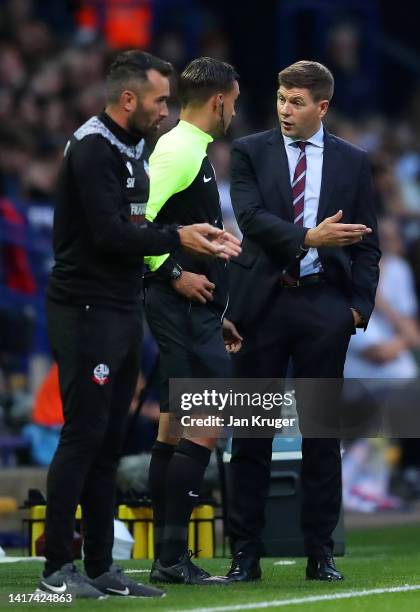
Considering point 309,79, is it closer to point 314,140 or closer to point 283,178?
point 314,140

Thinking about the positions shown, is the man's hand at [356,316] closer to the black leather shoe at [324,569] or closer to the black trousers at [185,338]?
the black trousers at [185,338]

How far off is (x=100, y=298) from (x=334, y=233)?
113 cm

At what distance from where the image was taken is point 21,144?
14164 millimetres

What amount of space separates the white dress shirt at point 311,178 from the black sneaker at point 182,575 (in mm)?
1354

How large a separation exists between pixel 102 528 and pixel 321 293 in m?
1.49

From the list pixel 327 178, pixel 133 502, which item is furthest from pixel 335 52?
pixel 327 178

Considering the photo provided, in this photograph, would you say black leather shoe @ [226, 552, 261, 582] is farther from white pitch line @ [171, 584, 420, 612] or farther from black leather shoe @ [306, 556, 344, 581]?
white pitch line @ [171, 584, 420, 612]

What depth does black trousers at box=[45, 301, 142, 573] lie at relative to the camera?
21.6 ft

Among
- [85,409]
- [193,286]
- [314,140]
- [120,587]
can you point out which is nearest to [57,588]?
[120,587]

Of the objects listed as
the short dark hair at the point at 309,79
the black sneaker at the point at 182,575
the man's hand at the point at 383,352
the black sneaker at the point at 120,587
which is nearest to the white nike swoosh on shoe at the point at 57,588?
the black sneaker at the point at 120,587

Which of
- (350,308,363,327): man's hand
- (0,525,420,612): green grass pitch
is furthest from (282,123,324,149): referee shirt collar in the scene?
(0,525,420,612): green grass pitch

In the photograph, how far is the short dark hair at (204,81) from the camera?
7.39m

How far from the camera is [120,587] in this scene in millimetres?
6758

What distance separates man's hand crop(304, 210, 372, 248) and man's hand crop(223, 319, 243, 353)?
1.75 ft
